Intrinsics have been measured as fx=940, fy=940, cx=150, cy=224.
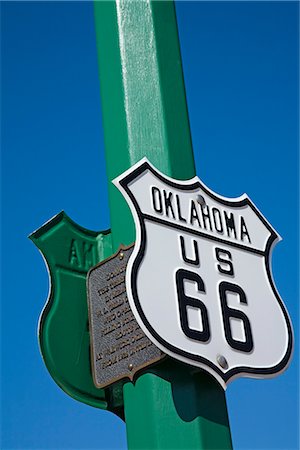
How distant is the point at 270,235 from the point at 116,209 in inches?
40.9

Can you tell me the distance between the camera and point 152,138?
634 centimetres

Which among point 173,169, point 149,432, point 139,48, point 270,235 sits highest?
point 139,48

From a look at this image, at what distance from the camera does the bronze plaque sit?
5.52 meters

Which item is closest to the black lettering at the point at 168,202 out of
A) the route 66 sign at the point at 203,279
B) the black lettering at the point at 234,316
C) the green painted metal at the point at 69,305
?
the route 66 sign at the point at 203,279

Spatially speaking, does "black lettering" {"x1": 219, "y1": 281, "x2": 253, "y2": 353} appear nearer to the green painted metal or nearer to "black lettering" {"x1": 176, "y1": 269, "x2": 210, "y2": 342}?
"black lettering" {"x1": 176, "y1": 269, "x2": 210, "y2": 342}

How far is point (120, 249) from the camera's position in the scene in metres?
5.96

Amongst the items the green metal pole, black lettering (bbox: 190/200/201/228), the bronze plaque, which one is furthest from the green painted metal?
black lettering (bbox: 190/200/201/228)

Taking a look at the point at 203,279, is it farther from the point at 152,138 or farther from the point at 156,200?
the point at 152,138

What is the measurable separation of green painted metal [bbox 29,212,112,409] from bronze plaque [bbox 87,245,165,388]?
0.20 m

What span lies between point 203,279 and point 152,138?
1210mm

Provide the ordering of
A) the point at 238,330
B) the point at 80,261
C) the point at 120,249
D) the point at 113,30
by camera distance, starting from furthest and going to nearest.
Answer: the point at 113,30
the point at 80,261
the point at 120,249
the point at 238,330

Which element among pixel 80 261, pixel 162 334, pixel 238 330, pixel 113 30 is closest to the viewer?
pixel 162 334

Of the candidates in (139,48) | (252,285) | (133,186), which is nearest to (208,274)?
(252,285)

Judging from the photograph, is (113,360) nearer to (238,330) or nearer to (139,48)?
(238,330)
